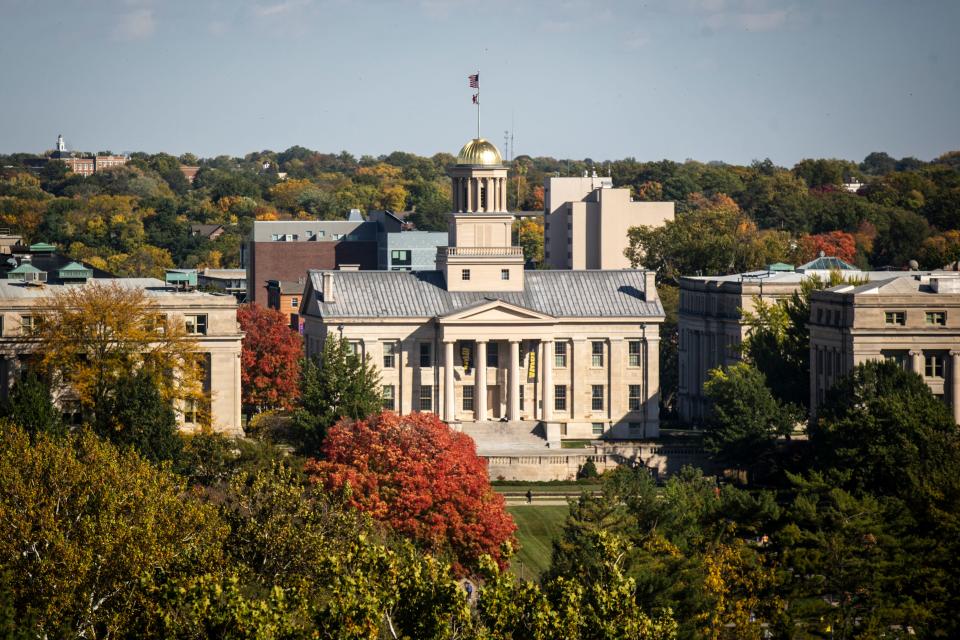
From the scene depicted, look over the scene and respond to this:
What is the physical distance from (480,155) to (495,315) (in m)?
13.9

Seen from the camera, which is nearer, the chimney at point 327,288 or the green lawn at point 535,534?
the green lawn at point 535,534

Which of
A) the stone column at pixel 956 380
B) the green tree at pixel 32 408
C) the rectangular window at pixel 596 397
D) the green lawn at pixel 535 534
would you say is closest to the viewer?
the green lawn at pixel 535 534

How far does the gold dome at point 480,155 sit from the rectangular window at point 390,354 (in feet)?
51.2

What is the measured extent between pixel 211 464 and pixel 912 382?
44.5 metres

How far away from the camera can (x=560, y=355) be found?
522ft

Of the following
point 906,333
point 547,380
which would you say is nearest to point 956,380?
point 906,333

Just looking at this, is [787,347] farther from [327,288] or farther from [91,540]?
[91,540]

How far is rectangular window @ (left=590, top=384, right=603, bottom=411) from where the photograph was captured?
159 metres

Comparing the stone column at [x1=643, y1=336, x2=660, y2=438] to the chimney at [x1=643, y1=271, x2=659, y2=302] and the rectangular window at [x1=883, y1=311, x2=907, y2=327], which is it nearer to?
the chimney at [x1=643, y1=271, x2=659, y2=302]

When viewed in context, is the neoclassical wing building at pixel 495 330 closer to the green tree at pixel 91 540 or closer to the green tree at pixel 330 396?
the green tree at pixel 330 396

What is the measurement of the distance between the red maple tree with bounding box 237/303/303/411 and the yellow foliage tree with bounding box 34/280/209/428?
60.5ft

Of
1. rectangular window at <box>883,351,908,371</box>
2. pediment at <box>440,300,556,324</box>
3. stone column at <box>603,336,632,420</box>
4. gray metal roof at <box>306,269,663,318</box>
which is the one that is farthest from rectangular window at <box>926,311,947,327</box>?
pediment at <box>440,300,556,324</box>

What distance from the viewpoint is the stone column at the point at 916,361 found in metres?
142

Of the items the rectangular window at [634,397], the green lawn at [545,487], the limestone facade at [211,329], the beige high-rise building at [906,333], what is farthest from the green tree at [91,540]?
the rectangular window at [634,397]
